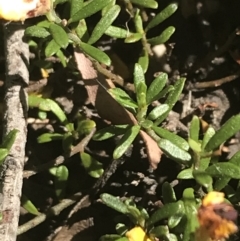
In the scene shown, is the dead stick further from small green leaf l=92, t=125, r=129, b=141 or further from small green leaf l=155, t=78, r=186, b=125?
small green leaf l=155, t=78, r=186, b=125

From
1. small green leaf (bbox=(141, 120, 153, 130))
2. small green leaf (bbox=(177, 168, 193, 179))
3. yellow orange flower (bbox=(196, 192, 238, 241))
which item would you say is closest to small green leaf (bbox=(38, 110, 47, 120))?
small green leaf (bbox=(141, 120, 153, 130))

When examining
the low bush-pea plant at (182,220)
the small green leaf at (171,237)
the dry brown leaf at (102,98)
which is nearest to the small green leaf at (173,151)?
the low bush-pea plant at (182,220)

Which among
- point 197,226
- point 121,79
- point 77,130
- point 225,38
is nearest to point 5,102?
point 77,130

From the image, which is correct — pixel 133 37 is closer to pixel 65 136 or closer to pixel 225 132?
pixel 65 136

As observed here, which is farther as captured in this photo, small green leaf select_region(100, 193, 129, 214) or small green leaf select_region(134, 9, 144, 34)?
small green leaf select_region(134, 9, 144, 34)

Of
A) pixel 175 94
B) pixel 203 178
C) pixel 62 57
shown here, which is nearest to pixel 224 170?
pixel 203 178

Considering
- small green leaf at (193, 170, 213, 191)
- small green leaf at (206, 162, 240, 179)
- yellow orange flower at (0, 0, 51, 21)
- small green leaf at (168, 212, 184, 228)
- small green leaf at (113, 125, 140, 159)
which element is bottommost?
small green leaf at (168, 212, 184, 228)
